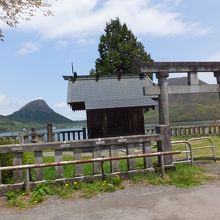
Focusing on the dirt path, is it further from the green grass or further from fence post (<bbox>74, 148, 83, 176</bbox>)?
fence post (<bbox>74, 148, 83, 176</bbox>)

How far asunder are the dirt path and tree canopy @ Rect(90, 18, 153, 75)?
3184 cm

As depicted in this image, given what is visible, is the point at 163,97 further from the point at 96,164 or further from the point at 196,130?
the point at 196,130

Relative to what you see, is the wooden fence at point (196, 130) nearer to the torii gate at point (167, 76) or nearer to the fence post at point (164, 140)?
the torii gate at point (167, 76)

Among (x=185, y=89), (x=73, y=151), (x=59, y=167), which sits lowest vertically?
(x=59, y=167)

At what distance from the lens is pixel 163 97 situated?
46.7ft

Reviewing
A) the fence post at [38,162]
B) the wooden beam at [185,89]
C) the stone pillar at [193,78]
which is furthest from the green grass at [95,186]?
the stone pillar at [193,78]

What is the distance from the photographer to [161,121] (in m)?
14.2

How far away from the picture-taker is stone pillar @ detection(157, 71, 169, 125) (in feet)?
46.5

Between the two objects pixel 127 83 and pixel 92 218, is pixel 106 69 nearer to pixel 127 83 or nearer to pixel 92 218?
pixel 127 83

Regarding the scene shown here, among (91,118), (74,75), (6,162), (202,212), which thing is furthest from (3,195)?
(74,75)

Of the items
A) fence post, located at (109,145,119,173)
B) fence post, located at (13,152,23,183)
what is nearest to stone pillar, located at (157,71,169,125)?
fence post, located at (109,145,119,173)

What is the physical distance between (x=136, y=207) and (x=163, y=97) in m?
6.72

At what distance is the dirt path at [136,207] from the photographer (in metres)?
7.59

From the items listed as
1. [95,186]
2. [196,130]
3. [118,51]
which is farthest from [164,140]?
[118,51]
